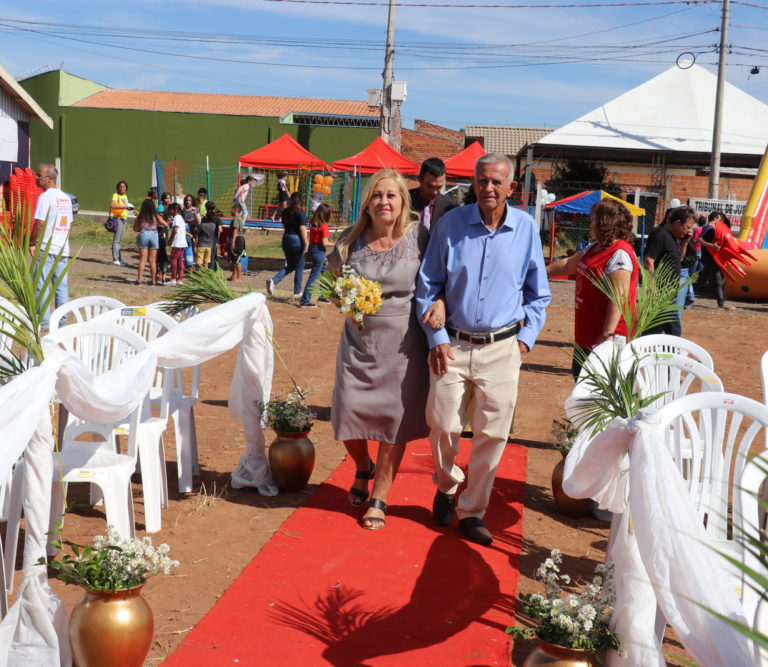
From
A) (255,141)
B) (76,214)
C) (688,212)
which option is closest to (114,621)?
(688,212)

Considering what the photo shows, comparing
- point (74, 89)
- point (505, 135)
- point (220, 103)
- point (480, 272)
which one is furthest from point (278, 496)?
point (505, 135)

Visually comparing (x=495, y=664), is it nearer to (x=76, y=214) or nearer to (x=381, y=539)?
(x=381, y=539)

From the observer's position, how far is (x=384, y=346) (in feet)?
15.7

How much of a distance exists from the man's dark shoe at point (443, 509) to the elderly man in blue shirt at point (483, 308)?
0.96ft

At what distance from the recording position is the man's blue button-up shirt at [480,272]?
4.52 meters

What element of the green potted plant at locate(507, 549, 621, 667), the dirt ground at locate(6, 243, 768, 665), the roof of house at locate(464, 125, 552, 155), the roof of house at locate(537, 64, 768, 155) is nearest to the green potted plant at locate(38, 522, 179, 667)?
the dirt ground at locate(6, 243, 768, 665)

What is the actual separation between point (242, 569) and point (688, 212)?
4.77 metres

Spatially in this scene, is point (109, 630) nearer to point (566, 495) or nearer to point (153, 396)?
point (153, 396)

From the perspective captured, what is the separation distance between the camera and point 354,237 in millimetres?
4898

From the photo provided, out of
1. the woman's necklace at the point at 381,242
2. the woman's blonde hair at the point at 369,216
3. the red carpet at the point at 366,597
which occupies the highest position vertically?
the woman's blonde hair at the point at 369,216

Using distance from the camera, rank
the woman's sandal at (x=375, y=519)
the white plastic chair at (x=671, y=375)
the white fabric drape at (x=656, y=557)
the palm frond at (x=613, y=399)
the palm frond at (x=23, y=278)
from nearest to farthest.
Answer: the white fabric drape at (x=656, y=557) → the palm frond at (x=23, y=278) → the palm frond at (x=613, y=399) → the white plastic chair at (x=671, y=375) → the woman's sandal at (x=375, y=519)

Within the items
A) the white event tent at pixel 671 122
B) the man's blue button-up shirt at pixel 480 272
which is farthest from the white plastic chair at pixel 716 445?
the white event tent at pixel 671 122

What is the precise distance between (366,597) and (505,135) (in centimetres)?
4739

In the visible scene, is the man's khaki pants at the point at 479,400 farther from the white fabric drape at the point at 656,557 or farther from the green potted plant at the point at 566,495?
the white fabric drape at the point at 656,557
